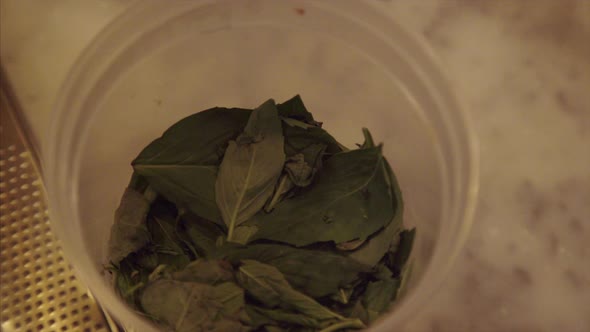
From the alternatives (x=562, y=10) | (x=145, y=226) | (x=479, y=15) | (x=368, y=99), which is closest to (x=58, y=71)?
(x=145, y=226)

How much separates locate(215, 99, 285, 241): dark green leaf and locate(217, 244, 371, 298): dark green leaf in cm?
3

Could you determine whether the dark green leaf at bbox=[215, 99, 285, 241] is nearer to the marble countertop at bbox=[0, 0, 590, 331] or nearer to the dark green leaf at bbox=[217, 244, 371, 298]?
the dark green leaf at bbox=[217, 244, 371, 298]

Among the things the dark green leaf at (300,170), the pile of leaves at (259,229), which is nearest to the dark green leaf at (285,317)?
the pile of leaves at (259,229)

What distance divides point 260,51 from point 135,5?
0.14 meters

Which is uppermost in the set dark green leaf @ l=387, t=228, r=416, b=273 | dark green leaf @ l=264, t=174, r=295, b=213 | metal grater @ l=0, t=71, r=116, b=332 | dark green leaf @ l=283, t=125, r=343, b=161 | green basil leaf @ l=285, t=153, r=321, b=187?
dark green leaf @ l=283, t=125, r=343, b=161

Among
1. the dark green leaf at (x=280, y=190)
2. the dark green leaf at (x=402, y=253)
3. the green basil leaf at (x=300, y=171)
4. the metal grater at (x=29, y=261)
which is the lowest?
the metal grater at (x=29, y=261)

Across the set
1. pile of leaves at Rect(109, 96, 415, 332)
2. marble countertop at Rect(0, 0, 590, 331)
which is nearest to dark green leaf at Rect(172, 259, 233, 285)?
pile of leaves at Rect(109, 96, 415, 332)

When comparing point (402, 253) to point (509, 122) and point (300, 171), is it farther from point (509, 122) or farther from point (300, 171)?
point (509, 122)

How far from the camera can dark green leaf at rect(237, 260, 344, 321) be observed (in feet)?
1.56

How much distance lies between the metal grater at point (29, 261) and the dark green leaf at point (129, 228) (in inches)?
4.8

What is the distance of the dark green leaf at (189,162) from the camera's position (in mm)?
514

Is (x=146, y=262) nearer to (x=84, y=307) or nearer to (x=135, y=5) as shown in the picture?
(x=84, y=307)

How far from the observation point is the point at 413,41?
53 centimetres

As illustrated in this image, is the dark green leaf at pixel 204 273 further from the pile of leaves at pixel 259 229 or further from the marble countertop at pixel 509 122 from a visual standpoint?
the marble countertop at pixel 509 122
